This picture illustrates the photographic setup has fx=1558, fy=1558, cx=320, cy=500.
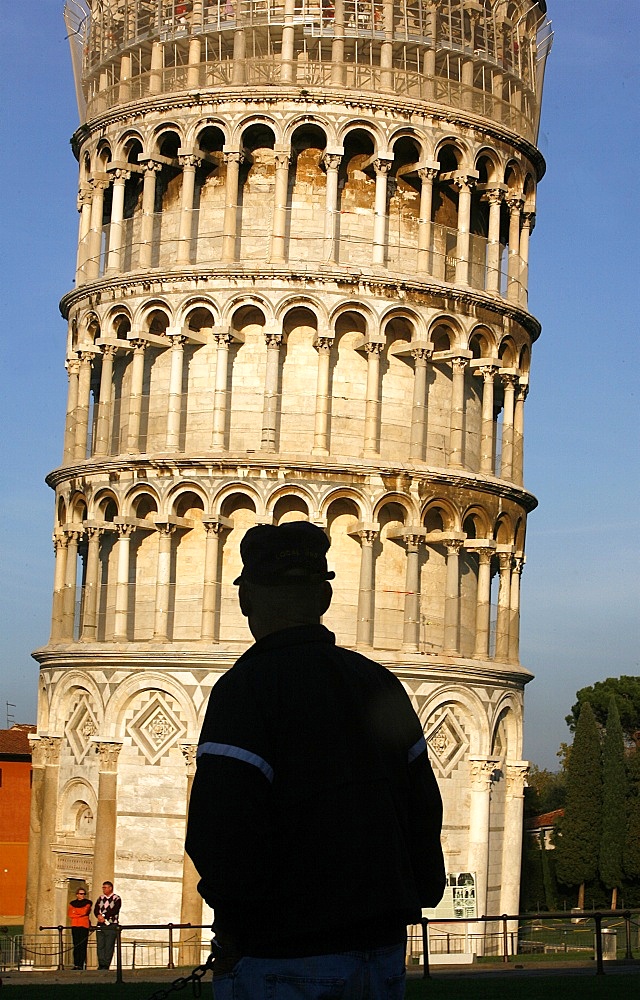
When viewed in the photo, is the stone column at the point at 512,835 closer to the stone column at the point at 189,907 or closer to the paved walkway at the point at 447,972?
the stone column at the point at 189,907

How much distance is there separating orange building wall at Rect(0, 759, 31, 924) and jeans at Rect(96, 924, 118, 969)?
2871 centimetres

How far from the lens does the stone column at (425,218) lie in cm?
3312

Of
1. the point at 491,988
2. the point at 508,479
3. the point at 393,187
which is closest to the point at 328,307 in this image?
the point at 393,187

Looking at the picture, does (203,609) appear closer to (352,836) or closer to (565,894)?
(352,836)

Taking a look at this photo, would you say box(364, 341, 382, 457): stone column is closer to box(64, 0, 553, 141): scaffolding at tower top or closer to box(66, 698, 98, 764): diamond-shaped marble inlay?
box(64, 0, 553, 141): scaffolding at tower top

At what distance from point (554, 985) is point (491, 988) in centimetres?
70

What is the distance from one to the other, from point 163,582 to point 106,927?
8.92 m

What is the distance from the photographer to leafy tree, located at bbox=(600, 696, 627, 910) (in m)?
56.2

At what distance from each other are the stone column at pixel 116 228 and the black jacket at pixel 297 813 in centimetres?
3100

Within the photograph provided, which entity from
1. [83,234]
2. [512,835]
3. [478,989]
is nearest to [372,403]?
[83,234]

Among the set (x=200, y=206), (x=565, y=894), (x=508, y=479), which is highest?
(x=200, y=206)

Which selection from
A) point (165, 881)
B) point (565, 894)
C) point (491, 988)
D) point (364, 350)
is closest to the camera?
point (491, 988)

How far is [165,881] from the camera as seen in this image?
30.7 metres

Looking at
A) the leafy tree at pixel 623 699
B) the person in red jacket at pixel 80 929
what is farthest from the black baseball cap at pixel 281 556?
the leafy tree at pixel 623 699
